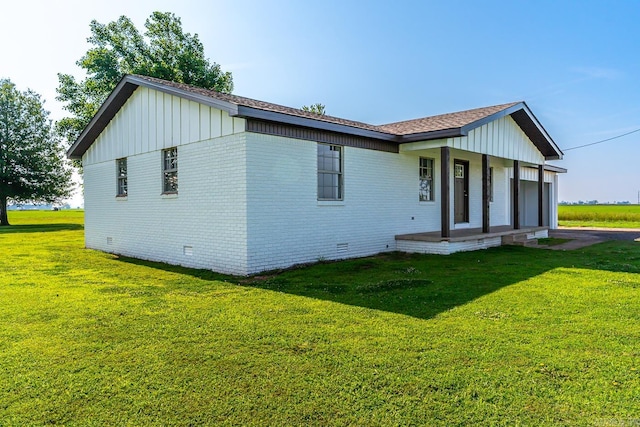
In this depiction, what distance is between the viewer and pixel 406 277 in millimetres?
7441

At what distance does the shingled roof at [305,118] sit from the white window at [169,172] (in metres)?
1.55

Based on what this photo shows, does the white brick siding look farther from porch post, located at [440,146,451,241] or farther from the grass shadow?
porch post, located at [440,146,451,241]

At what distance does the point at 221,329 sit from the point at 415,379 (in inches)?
91.0

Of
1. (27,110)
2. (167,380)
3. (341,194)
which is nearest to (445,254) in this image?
(341,194)

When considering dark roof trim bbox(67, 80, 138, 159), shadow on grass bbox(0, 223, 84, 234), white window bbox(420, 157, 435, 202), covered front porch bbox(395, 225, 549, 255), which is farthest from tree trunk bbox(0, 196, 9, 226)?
covered front porch bbox(395, 225, 549, 255)

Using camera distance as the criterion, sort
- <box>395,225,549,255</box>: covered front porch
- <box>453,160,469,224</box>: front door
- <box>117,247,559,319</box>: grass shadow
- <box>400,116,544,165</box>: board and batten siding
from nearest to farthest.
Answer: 1. <box>117,247,559,319</box>: grass shadow
2. <box>395,225,549,255</box>: covered front porch
3. <box>400,116,544,165</box>: board and batten siding
4. <box>453,160,469,224</box>: front door

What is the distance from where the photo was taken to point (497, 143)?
12.2 metres

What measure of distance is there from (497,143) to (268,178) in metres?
7.49

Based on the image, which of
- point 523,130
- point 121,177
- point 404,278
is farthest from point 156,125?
point 523,130

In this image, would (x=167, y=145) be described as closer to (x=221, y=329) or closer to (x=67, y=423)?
(x=221, y=329)

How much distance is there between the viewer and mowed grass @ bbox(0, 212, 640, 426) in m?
2.77

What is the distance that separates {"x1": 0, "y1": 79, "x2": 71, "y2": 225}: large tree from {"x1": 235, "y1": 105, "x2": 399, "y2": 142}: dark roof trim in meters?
28.9

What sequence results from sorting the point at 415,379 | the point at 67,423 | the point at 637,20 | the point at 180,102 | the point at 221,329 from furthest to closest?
the point at 637,20
the point at 180,102
the point at 221,329
the point at 415,379
the point at 67,423

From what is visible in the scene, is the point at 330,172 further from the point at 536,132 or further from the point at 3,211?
the point at 3,211
